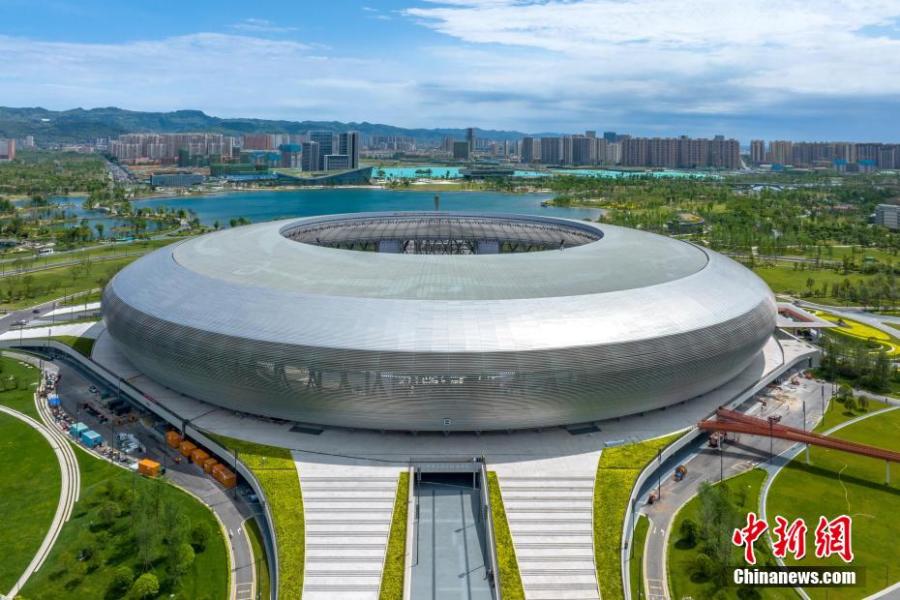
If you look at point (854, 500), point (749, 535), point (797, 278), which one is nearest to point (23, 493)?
point (749, 535)

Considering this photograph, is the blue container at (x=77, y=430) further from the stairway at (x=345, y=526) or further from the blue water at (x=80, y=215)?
the blue water at (x=80, y=215)

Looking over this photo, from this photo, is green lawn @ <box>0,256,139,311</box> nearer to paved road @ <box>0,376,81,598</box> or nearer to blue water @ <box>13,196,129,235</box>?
paved road @ <box>0,376,81,598</box>

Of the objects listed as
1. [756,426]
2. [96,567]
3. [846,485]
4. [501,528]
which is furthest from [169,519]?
[846,485]

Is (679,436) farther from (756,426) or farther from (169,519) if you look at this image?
(169,519)

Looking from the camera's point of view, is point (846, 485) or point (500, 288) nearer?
point (846, 485)

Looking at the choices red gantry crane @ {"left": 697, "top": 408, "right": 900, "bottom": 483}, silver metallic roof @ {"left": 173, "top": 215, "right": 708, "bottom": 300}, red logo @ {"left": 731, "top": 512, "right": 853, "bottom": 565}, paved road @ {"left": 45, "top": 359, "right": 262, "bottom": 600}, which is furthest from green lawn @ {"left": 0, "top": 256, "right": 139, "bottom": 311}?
red logo @ {"left": 731, "top": 512, "right": 853, "bottom": 565}

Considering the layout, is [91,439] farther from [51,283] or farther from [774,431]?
[51,283]

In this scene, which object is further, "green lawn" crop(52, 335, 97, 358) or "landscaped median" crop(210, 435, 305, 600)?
"green lawn" crop(52, 335, 97, 358)
